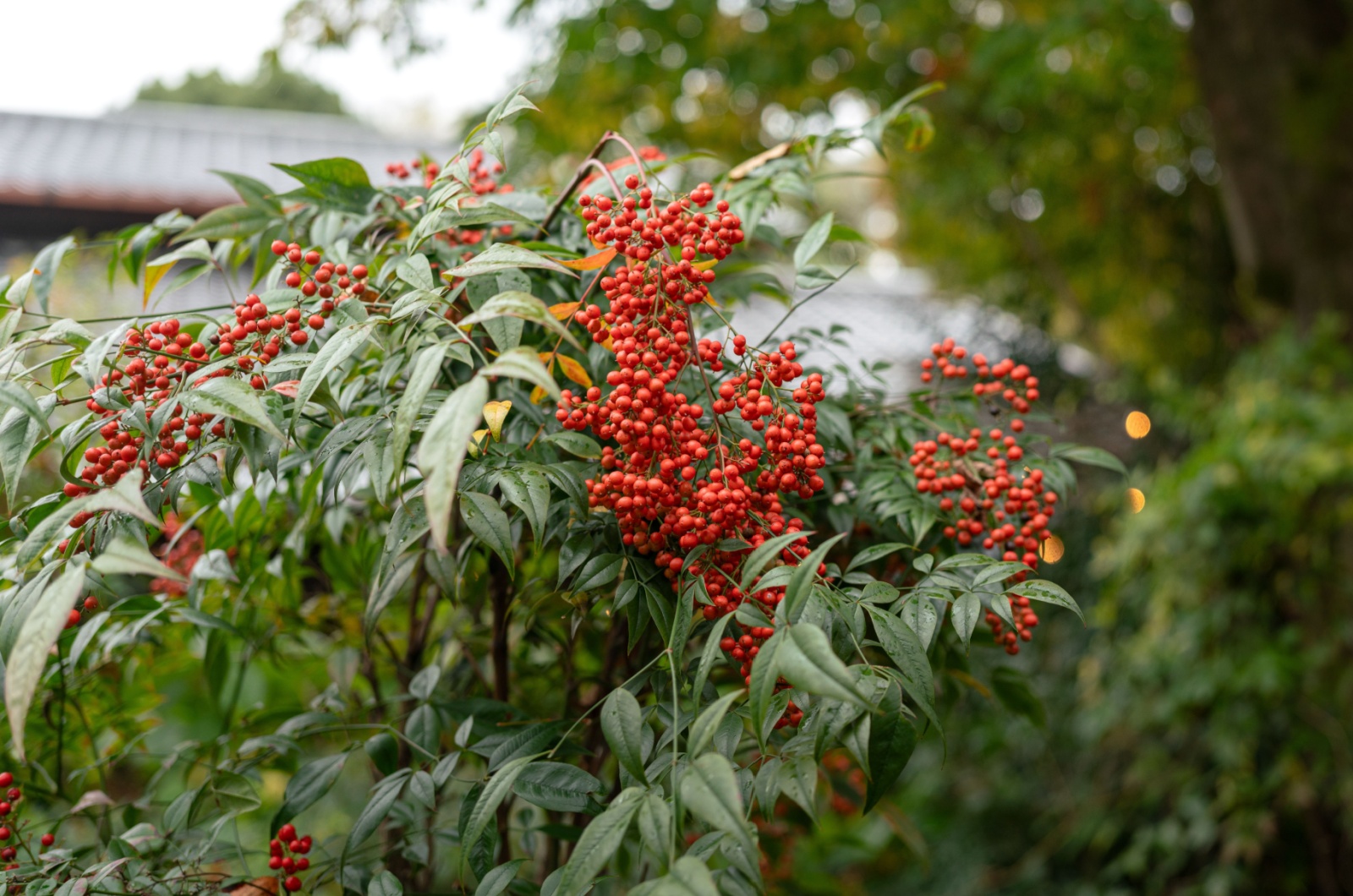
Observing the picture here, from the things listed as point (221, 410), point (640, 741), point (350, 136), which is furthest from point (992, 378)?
point (350, 136)

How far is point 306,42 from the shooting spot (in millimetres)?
2715

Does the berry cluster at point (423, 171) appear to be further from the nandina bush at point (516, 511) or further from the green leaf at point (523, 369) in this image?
the green leaf at point (523, 369)

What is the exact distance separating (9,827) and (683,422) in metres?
0.61

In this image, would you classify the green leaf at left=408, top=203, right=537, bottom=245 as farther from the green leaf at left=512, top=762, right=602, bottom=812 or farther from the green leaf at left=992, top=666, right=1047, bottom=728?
the green leaf at left=992, top=666, right=1047, bottom=728

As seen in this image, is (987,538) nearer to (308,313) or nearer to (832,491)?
(832,491)

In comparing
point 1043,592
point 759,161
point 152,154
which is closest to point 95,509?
point 1043,592

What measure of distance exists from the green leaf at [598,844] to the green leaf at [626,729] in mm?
24

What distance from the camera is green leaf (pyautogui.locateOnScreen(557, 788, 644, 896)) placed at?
0.49 m

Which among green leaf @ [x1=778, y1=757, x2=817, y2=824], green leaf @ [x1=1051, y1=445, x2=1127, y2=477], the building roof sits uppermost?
A: the building roof

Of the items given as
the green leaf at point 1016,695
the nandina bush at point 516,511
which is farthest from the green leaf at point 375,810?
the green leaf at point 1016,695

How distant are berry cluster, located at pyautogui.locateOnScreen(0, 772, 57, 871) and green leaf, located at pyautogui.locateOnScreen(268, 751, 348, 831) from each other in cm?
17

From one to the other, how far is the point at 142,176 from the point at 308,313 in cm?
527

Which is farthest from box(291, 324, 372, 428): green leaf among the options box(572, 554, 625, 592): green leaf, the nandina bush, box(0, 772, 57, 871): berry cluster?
box(0, 772, 57, 871): berry cluster

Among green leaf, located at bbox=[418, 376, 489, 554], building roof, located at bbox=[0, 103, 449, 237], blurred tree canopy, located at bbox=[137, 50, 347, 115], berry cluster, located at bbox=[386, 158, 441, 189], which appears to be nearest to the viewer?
green leaf, located at bbox=[418, 376, 489, 554]
